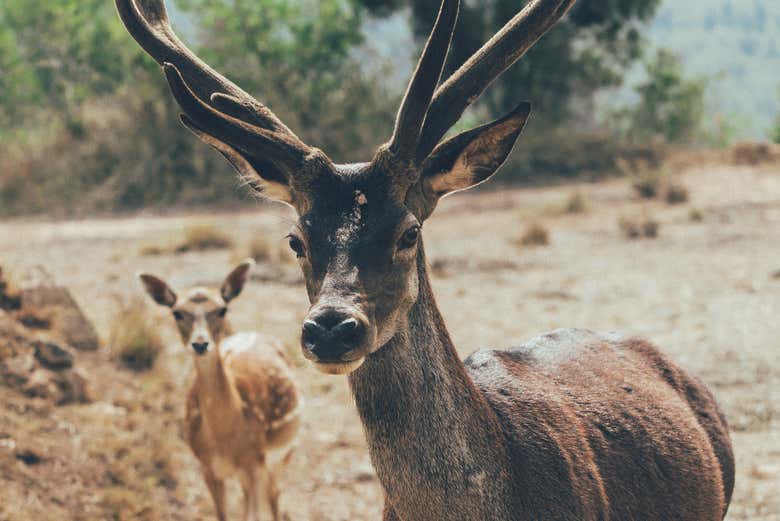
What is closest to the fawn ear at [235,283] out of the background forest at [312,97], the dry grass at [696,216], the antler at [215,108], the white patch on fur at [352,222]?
the antler at [215,108]

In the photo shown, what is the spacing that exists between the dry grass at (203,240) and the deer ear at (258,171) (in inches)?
375

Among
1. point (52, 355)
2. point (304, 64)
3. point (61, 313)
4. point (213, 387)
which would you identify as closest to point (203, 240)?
point (61, 313)

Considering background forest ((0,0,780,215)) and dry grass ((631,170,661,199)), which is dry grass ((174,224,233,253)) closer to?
background forest ((0,0,780,215))

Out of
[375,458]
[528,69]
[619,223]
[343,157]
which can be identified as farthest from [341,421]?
[528,69]

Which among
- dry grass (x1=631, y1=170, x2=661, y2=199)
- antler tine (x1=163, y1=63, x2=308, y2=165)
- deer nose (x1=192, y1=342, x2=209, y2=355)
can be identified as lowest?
deer nose (x1=192, y1=342, x2=209, y2=355)

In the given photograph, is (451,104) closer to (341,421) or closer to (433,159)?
(433,159)

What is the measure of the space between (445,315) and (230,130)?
6569mm

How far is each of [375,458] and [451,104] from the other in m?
1.23

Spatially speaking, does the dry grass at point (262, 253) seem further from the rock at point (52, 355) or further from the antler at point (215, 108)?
the antler at point (215, 108)

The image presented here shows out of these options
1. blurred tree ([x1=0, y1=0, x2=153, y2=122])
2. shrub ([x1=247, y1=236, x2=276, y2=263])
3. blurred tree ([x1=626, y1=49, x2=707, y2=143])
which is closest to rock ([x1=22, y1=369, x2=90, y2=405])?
shrub ([x1=247, y1=236, x2=276, y2=263])

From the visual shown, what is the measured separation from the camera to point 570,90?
865 inches

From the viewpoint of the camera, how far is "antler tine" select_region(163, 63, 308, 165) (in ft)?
9.82

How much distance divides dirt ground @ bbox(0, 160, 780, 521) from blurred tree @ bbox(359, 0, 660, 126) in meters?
5.01

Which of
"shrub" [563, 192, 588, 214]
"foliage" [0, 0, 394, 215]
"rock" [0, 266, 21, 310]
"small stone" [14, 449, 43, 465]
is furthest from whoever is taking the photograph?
"foliage" [0, 0, 394, 215]
